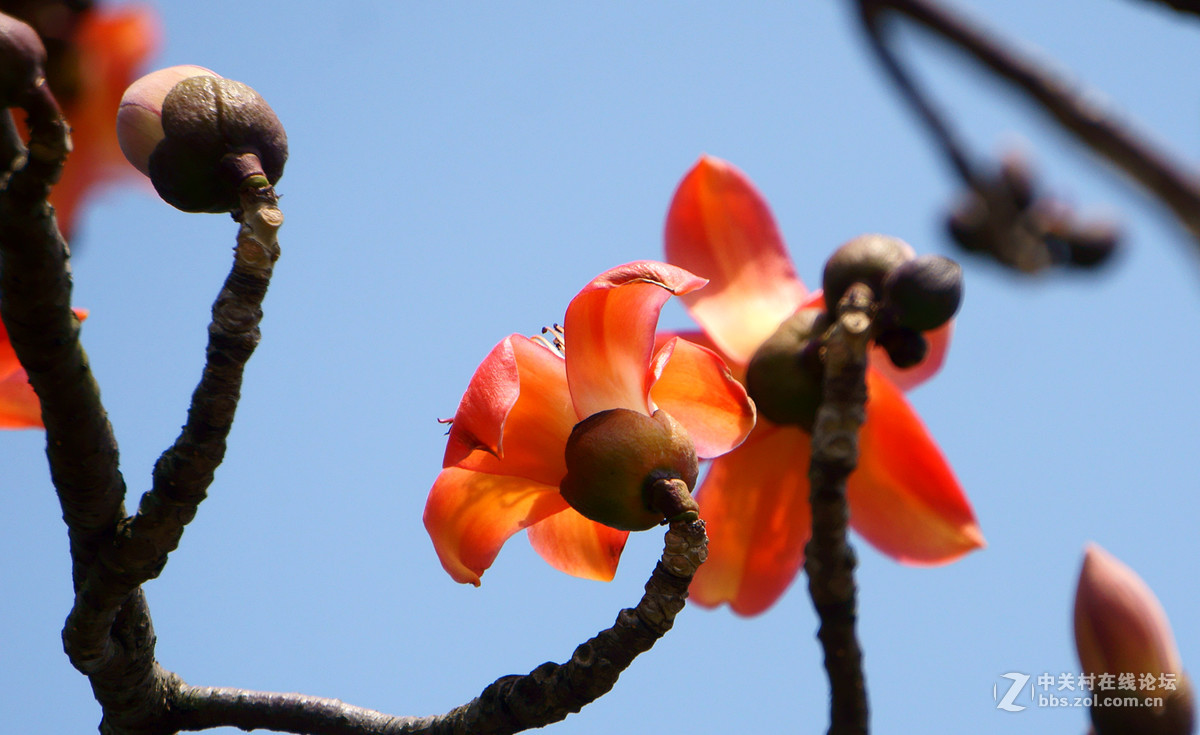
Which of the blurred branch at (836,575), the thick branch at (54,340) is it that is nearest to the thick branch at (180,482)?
the thick branch at (54,340)

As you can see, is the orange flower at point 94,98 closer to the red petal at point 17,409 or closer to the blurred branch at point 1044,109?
the red petal at point 17,409

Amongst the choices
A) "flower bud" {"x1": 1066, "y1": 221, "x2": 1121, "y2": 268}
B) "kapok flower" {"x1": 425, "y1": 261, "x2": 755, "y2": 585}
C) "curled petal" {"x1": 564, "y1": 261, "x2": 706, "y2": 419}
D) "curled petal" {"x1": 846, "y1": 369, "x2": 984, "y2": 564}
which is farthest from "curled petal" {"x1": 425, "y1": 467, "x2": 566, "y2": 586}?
"flower bud" {"x1": 1066, "y1": 221, "x2": 1121, "y2": 268}

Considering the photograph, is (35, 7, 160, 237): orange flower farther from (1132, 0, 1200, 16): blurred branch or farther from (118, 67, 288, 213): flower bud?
(1132, 0, 1200, 16): blurred branch

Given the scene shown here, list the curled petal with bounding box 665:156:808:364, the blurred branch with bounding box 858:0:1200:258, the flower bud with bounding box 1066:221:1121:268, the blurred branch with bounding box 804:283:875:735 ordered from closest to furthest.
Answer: the blurred branch with bounding box 858:0:1200:258, the flower bud with bounding box 1066:221:1121:268, the blurred branch with bounding box 804:283:875:735, the curled petal with bounding box 665:156:808:364

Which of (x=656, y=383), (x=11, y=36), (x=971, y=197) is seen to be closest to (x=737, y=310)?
(x=656, y=383)

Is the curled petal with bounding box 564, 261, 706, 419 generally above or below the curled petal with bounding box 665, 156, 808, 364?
below

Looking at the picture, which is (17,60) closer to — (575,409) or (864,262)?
(575,409)

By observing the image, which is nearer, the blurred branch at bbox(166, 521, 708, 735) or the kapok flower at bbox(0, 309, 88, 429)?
the blurred branch at bbox(166, 521, 708, 735)

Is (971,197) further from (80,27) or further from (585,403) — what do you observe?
(80,27)
